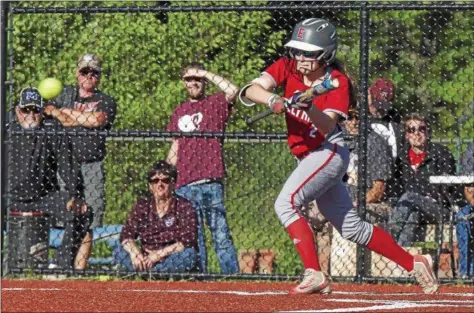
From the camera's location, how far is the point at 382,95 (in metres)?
10.9

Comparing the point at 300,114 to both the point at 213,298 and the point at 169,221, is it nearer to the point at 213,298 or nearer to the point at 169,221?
the point at 213,298

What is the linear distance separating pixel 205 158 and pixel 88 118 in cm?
101

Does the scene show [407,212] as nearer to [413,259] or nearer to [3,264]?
[413,259]

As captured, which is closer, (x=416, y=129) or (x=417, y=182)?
(x=417, y=182)

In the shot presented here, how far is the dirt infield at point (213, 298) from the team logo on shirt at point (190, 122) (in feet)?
4.69

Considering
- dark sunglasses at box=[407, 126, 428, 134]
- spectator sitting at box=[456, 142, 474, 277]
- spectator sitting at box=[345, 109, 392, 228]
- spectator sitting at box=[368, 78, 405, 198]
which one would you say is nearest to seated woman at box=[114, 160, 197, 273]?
spectator sitting at box=[345, 109, 392, 228]

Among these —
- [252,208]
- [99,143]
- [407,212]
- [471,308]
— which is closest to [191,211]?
[99,143]

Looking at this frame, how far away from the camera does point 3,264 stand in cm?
1057

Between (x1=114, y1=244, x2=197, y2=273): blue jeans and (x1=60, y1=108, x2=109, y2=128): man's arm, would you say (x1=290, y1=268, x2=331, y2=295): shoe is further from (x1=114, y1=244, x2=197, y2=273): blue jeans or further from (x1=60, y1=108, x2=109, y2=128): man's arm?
(x1=60, y1=108, x2=109, y2=128): man's arm

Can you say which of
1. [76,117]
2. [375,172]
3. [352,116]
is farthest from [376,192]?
[76,117]

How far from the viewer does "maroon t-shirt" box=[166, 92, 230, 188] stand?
1053 centimetres

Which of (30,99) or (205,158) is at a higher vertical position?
(30,99)

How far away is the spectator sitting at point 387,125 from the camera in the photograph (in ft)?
35.0

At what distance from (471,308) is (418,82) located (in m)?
8.14
